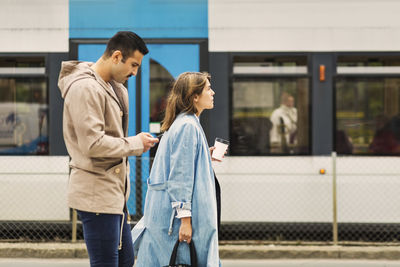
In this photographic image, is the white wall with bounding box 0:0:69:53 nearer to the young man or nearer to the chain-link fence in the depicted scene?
the chain-link fence

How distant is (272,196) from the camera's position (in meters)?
6.87

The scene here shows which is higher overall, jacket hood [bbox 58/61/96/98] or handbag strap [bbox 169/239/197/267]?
jacket hood [bbox 58/61/96/98]

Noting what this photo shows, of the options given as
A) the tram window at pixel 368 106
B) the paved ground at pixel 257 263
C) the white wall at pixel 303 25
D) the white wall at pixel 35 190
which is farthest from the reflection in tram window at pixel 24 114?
the tram window at pixel 368 106

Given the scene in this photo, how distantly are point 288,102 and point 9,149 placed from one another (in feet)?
10.9

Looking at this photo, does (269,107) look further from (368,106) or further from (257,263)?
(257,263)

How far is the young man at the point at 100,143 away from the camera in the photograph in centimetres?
275

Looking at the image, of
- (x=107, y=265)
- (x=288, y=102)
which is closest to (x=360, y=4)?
(x=288, y=102)

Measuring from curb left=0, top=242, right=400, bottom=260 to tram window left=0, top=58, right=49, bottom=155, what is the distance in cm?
118

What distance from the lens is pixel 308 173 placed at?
6895 mm

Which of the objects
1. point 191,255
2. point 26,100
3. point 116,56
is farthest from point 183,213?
point 26,100

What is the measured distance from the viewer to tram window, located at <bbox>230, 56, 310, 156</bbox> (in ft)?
22.8

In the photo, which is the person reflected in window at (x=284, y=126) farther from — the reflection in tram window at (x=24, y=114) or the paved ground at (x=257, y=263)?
the reflection in tram window at (x=24, y=114)

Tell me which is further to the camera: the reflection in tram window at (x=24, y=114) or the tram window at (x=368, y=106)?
the reflection in tram window at (x=24, y=114)

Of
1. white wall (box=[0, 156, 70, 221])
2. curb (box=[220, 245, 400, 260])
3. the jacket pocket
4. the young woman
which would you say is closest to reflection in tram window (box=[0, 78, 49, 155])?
white wall (box=[0, 156, 70, 221])
